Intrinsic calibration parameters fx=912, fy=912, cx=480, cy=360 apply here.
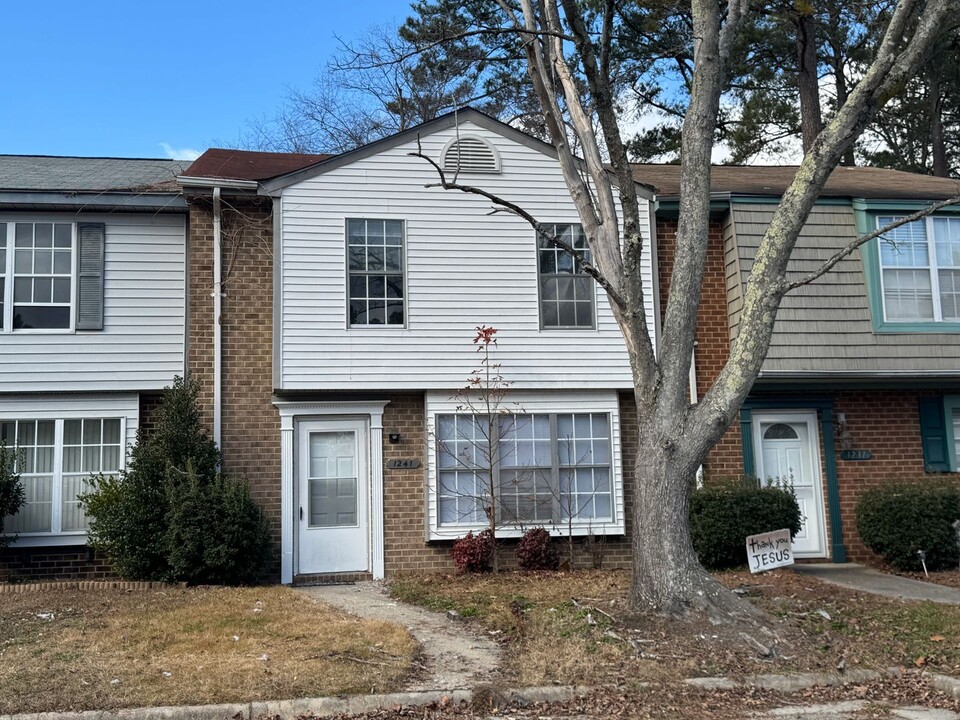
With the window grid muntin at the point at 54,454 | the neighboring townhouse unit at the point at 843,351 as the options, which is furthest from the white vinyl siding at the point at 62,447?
the neighboring townhouse unit at the point at 843,351

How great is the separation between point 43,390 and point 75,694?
21.8 ft

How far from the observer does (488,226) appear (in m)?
12.7

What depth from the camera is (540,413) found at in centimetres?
1260

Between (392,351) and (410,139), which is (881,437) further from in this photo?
(410,139)

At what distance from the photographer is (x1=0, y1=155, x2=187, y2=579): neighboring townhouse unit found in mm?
11945

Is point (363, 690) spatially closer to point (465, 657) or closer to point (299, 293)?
point (465, 657)

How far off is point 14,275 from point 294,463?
4494 millimetres

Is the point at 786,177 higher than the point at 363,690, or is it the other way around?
the point at 786,177

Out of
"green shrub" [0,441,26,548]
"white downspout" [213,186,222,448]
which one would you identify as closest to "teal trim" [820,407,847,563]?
"white downspout" [213,186,222,448]

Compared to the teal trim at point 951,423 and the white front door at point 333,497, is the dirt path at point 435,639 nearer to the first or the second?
the white front door at point 333,497

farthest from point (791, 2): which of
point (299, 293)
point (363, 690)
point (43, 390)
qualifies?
point (43, 390)

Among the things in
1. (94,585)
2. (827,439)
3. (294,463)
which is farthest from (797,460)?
(94,585)

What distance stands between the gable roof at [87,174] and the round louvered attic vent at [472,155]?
3.78 meters

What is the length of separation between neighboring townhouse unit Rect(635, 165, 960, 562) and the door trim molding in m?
4.62
